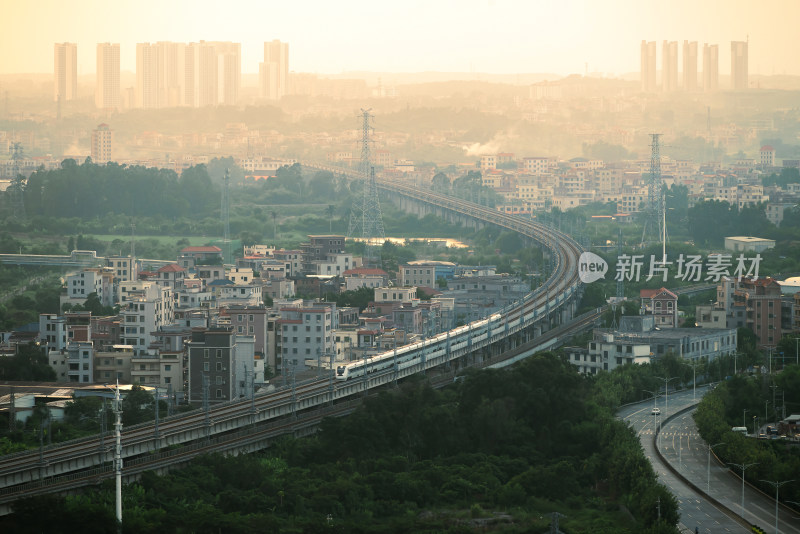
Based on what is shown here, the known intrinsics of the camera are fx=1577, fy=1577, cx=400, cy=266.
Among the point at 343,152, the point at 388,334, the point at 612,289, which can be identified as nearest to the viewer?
the point at 388,334

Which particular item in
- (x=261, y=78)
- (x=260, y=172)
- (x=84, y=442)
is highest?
(x=261, y=78)

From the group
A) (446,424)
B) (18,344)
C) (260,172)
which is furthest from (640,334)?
(260,172)

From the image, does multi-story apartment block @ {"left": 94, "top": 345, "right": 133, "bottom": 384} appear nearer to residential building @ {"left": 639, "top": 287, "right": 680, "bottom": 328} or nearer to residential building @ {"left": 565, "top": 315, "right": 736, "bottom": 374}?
residential building @ {"left": 565, "top": 315, "right": 736, "bottom": 374}

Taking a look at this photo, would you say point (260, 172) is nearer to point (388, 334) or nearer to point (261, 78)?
point (261, 78)

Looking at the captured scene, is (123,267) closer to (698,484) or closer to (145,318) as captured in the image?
(145,318)

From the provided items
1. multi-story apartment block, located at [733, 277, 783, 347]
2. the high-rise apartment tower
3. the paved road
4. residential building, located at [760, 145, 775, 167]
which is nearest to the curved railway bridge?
multi-story apartment block, located at [733, 277, 783, 347]

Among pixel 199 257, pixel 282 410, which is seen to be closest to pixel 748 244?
pixel 199 257
